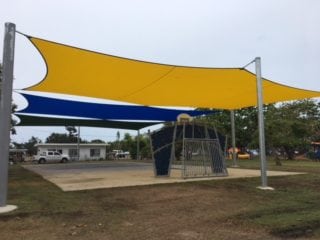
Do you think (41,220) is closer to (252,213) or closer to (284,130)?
(252,213)

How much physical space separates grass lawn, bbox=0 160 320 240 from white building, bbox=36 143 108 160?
34808 mm

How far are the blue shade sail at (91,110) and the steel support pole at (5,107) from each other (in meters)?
6.02

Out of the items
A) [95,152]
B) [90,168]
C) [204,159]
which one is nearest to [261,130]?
[204,159]

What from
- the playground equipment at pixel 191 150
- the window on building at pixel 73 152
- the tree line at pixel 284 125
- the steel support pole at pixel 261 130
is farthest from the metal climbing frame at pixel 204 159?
the window on building at pixel 73 152

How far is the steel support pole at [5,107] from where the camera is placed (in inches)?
249

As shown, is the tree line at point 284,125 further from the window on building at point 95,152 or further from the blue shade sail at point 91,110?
the window on building at point 95,152

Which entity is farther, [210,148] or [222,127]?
[222,127]

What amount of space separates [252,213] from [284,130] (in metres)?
21.6

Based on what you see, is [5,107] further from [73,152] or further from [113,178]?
[73,152]

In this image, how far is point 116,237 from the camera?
14.9 feet

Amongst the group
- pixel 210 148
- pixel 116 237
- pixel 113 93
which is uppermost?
pixel 113 93

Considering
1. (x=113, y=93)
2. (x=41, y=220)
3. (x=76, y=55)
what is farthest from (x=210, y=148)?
(x=41, y=220)

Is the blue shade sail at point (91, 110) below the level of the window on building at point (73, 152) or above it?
above

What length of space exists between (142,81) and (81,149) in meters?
35.3
